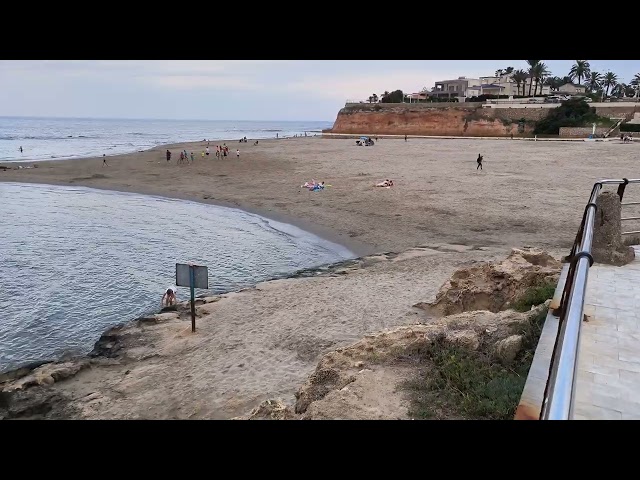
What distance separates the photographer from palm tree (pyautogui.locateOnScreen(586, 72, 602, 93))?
323ft

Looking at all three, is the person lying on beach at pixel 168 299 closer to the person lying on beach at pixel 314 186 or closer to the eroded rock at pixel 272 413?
the eroded rock at pixel 272 413

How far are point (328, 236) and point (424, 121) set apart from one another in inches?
2481

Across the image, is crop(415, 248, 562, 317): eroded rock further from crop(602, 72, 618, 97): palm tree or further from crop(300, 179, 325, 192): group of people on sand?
crop(602, 72, 618, 97): palm tree

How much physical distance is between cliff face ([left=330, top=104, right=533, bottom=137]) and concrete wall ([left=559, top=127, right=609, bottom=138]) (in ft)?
23.5

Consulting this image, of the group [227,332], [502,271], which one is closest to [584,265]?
[502,271]

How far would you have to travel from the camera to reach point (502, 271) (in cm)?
824

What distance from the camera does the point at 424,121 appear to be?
74.5m

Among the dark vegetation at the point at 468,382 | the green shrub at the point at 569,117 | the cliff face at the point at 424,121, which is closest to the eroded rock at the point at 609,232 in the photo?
the dark vegetation at the point at 468,382

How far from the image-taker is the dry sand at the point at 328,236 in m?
6.99

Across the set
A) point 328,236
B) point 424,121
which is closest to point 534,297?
point 328,236

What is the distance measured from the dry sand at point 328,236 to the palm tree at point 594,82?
240ft

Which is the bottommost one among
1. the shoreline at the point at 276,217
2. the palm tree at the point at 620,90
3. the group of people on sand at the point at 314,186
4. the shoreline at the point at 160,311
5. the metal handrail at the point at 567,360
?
the shoreline at the point at 160,311
